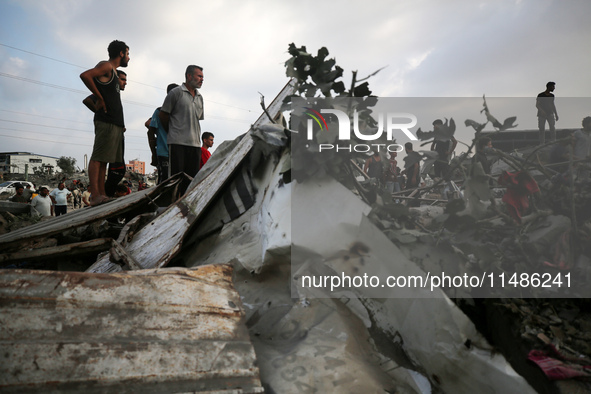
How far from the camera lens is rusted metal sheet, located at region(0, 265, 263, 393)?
37.2 inches

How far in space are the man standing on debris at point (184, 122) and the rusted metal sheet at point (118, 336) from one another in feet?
7.80

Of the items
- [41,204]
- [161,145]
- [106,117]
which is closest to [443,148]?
[106,117]

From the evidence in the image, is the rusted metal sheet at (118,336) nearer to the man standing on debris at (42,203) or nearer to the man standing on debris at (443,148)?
the man standing on debris at (443,148)

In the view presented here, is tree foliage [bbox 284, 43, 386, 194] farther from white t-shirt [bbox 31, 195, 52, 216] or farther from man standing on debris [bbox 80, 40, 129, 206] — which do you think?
white t-shirt [bbox 31, 195, 52, 216]

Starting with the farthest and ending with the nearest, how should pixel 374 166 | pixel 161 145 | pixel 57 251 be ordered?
pixel 161 145
pixel 57 251
pixel 374 166

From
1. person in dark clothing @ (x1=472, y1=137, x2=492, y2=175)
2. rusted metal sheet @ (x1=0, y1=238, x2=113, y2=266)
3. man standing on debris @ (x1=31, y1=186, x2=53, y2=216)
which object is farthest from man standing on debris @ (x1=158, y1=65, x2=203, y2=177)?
man standing on debris @ (x1=31, y1=186, x2=53, y2=216)

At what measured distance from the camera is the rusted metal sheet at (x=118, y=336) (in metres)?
0.95

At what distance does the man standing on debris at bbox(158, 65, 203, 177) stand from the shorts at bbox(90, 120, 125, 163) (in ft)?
1.48

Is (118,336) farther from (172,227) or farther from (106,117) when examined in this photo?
(106,117)

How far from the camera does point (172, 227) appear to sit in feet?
7.16

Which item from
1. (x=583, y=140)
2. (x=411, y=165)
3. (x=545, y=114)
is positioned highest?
(x=545, y=114)

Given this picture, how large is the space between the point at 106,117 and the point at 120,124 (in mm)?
137

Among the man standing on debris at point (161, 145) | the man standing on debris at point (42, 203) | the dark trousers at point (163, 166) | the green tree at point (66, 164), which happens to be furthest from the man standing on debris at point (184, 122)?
the green tree at point (66, 164)

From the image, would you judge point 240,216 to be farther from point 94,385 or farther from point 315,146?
point 94,385
